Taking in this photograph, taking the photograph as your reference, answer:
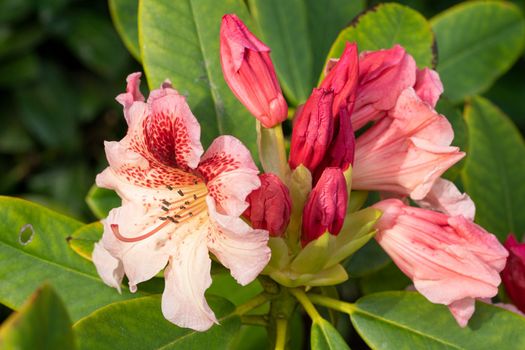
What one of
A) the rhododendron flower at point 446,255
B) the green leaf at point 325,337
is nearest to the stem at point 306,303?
the green leaf at point 325,337

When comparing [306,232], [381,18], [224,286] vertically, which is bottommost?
[224,286]

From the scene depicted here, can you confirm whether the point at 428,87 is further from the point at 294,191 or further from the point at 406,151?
the point at 294,191

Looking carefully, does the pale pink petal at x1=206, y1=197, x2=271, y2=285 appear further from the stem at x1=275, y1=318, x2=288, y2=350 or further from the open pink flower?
the stem at x1=275, y1=318, x2=288, y2=350

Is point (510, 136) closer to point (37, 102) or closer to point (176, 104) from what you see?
point (176, 104)

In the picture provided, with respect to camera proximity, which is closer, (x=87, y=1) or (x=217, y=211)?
(x=217, y=211)

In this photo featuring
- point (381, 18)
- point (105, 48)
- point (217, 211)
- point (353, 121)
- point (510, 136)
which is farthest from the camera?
point (105, 48)

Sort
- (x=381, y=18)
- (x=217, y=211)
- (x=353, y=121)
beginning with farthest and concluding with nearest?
(x=381, y=18) → (x=353, y=121) → (x=217, y=211)

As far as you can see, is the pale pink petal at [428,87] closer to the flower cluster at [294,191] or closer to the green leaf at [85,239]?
the flower cluster at [294,191]

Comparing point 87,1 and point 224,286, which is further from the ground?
point 87,1

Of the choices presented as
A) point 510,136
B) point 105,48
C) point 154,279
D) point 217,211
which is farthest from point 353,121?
point 105,48

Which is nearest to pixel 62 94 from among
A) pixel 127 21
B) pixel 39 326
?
pixel 127 21
